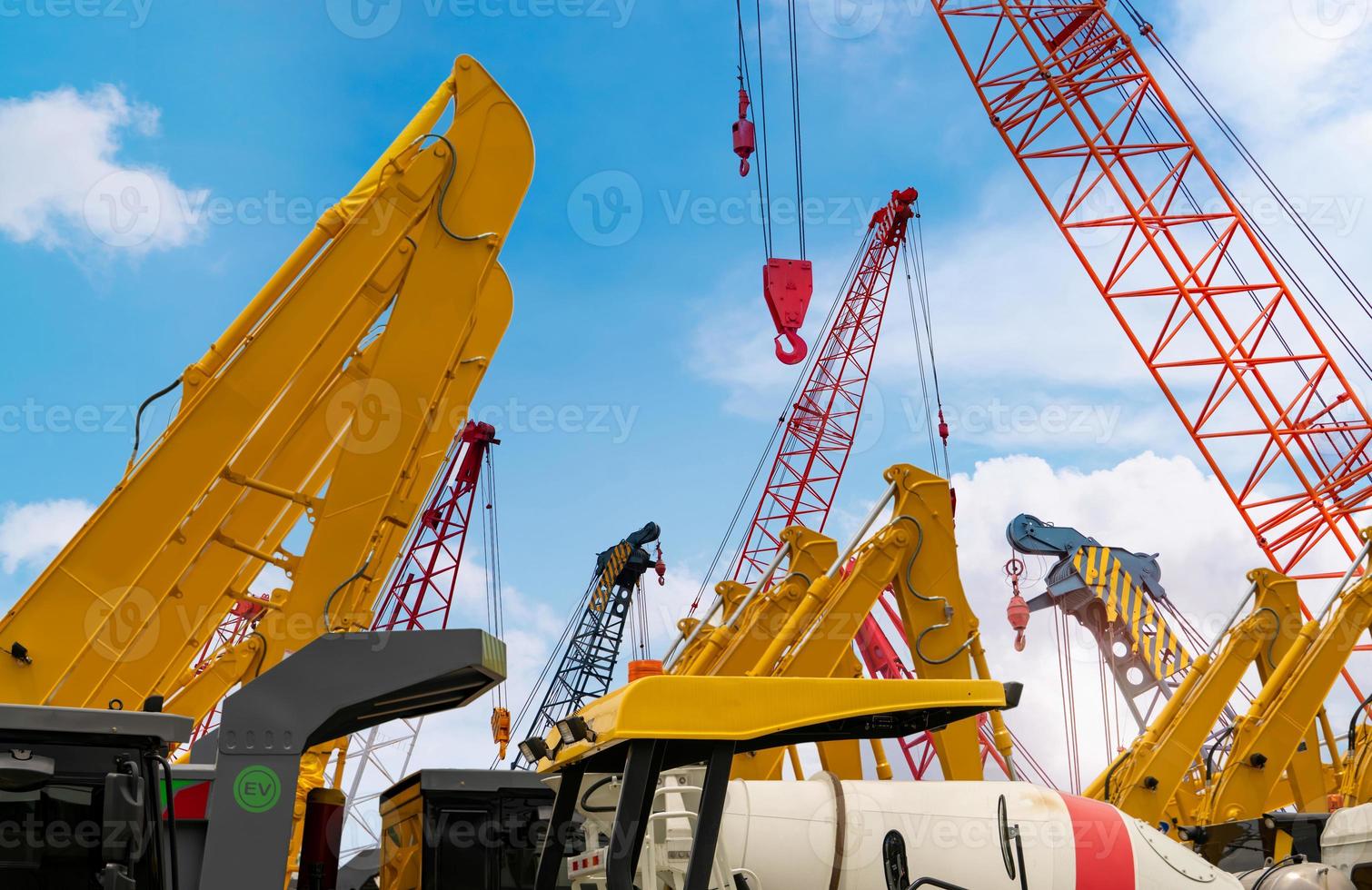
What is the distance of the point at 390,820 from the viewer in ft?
37.5

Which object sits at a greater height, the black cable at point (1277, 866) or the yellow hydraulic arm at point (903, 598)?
the yellow hydraulic arm at point (903, 598)

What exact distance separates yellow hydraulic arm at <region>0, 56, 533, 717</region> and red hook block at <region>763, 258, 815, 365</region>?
23.0m

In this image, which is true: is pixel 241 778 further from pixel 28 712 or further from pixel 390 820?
pixel 390 820

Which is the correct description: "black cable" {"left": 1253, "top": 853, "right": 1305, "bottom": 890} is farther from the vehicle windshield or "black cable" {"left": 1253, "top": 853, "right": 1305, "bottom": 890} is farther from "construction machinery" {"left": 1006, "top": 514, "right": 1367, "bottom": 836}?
the vehicle windshield

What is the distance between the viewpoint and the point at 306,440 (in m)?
13.1

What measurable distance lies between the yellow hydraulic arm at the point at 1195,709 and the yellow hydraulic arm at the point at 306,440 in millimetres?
12150

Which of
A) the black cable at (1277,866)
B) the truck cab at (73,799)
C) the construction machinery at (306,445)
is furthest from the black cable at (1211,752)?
the truck cab at (73,799)

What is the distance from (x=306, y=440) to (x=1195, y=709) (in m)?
14.3

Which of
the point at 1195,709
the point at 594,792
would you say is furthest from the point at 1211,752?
the point at 594,792

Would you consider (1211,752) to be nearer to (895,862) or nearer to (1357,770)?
(1357,770)

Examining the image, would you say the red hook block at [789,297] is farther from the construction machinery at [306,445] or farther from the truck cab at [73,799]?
the truck cab at [73,799]

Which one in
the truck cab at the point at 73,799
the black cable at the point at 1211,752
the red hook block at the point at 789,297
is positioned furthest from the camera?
the red hook block at the point at 789,297

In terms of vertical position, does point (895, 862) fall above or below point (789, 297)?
below

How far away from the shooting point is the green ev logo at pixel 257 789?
6.85m
